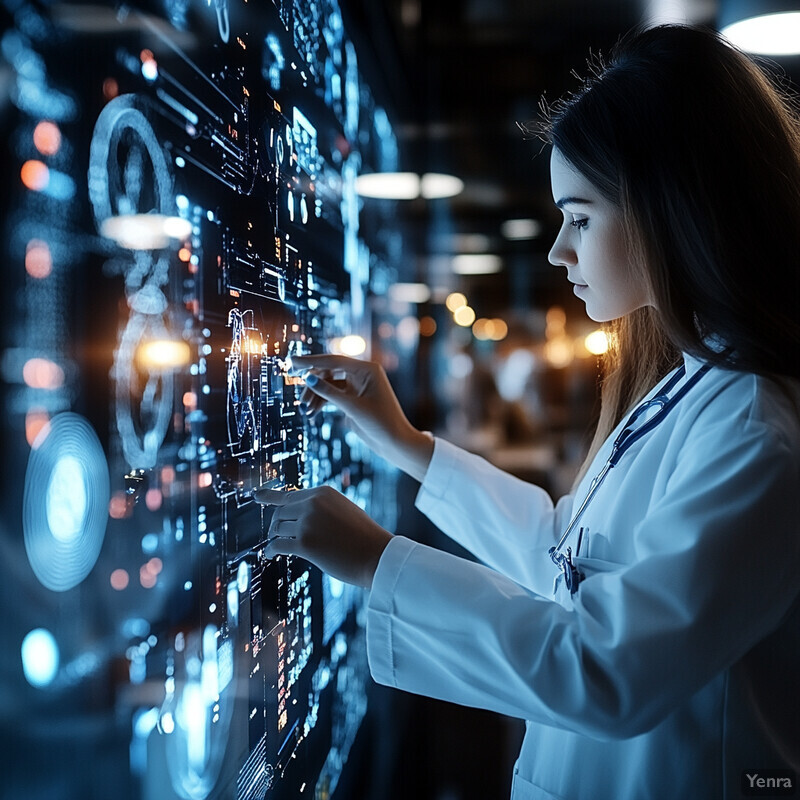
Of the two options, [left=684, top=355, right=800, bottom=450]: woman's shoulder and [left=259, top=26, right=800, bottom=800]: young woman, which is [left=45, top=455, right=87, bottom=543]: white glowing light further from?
[left=684, top=355, right=800, bottom=450]: woman's shoulder

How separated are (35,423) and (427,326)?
2.15 metres

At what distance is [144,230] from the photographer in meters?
0.54

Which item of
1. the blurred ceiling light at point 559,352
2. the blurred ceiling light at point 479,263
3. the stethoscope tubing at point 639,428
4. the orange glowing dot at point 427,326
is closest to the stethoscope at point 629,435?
the stethoscope tubing at point 639,428

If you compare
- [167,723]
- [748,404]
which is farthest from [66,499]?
[748,404]

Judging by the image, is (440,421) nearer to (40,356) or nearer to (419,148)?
(419,148)

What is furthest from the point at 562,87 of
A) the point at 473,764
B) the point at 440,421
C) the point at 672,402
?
the point at 473,764

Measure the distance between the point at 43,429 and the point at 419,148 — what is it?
2028 mm

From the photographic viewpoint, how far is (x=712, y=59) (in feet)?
2.79

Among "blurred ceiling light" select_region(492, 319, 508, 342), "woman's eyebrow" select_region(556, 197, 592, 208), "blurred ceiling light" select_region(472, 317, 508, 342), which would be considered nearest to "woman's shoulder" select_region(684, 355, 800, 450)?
"woman's eyebrow" select_region(556, 197, 592, 208)

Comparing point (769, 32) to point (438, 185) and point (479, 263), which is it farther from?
point (479, 263)

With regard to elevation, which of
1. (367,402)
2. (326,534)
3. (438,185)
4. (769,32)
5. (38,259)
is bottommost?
(326,534)

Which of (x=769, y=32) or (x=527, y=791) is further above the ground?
(x=769, y=32)

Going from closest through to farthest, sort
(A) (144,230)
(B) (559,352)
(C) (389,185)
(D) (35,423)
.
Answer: (D) (35,423), (A) (144,230), (C) (389,185), (B) (559,352)

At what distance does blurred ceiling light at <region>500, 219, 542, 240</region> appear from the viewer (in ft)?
11.9
